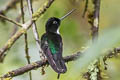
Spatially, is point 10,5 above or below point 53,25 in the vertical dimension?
above

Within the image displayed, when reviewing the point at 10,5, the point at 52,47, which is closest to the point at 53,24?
the point at 52,47

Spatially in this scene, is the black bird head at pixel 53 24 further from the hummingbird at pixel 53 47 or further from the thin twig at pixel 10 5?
the thin twig at pixel 10 5

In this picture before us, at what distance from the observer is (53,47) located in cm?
262

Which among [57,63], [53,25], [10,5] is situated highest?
[10,5]

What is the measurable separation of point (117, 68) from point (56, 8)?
3.94 ft

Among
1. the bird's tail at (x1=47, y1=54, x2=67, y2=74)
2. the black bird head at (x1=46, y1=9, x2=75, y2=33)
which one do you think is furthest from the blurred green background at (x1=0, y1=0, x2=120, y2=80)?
the bird's tail at (x1=47, y1=54, x2=67, y2=74)

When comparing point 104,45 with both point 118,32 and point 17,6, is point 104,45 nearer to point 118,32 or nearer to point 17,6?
point 118,32

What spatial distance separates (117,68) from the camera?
2912 mm

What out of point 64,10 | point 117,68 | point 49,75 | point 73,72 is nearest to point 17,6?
point 64,10

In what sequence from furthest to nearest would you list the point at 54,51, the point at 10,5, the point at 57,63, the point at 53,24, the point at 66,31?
1. the point at 10,5
2. the point at 66,31
3. the point at 53,24
4. the point at 54,51
5. the point at 57,63

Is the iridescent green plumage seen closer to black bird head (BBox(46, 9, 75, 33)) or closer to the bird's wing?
the bird's wing

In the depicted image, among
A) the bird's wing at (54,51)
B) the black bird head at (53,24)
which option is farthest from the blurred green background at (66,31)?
the bird's wing at (54,51)

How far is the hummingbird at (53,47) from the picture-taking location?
2181 millimetres

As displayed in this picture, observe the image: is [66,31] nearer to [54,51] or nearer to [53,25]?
[53,25]
